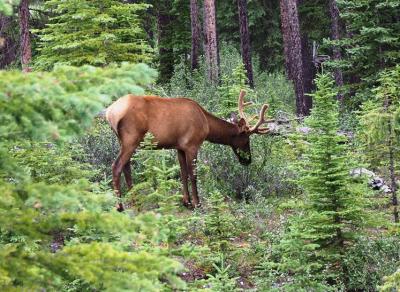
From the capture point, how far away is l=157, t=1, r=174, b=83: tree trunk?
23781 mm

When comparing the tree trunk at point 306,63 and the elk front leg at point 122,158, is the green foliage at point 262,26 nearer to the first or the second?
the tree trunk at point 306,63

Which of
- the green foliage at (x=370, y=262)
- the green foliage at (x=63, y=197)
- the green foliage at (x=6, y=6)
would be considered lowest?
the green foliage at (x=370, y=262)

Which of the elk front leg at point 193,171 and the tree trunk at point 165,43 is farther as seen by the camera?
the tree trunk at point 165,43

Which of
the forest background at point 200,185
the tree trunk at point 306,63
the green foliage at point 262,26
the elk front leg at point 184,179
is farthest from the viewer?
the green foliage at point 262,26

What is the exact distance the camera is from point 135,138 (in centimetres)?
935

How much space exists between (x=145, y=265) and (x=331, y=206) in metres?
4.44

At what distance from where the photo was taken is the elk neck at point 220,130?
10.7m

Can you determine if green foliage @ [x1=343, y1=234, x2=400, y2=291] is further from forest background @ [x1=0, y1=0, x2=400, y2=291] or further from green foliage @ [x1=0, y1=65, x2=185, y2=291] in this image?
green foliage @ [x1=0, y1=65, x2=185, y2=291]

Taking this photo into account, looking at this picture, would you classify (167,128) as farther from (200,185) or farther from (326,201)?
(326,201)

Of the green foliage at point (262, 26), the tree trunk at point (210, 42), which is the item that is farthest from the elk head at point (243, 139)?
the green foliage at point (262, 26)

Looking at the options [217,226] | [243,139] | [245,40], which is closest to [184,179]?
[243,139]

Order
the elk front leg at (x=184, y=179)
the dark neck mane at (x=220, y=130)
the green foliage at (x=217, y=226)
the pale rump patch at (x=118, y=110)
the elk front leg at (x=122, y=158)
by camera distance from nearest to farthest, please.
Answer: the green foliage at (x=217, y=226), the pale rump patch at (x=118, y=110), the elk front leg at (x=122, y=158), the elk front leg at (x=184, y=179), the dark neck mane at (x=220, y=130)

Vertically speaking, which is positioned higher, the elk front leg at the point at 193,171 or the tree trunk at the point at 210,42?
the tree trunk at the point at 210,42

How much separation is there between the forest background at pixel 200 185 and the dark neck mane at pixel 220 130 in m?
0.51
